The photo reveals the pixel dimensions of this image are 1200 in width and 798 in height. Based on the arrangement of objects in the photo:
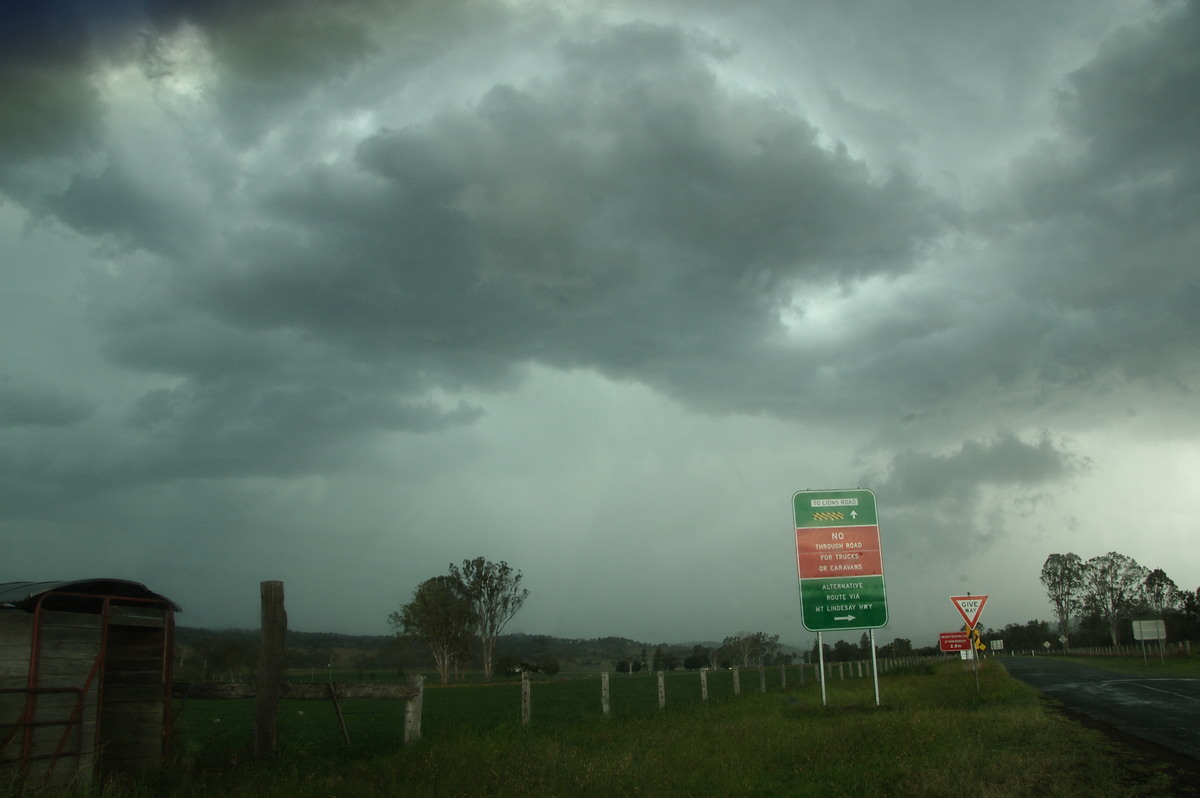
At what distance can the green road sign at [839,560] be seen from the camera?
20.4m

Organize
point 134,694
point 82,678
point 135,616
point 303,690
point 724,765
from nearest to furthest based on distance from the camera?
point 82,678
point 135,616
point 134,694
point 303,690
point 724,765

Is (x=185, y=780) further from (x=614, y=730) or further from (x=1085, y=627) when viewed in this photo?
(x=1085, y=627)

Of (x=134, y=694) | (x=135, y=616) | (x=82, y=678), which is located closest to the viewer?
(x=82, y=678)

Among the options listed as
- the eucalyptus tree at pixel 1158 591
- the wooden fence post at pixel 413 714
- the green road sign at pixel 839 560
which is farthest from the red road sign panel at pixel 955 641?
the eucalyptus tree at pixel 1158 591

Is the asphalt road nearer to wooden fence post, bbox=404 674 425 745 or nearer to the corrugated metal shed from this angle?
wooden fence post, bbox=404 674 425 745

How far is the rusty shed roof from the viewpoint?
8.36 metres

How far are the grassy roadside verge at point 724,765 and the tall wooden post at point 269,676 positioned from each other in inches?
12.3

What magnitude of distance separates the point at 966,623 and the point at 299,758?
72.8 feet

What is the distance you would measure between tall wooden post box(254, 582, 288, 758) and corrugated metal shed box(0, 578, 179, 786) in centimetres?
104

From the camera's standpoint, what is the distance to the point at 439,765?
9734 millimetres

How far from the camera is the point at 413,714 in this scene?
11.3m

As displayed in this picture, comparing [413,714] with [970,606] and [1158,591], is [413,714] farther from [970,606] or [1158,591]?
[1158,591]

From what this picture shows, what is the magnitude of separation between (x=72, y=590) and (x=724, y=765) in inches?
315

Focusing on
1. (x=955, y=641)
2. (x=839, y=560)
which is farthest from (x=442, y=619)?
(x=839, y=560)
